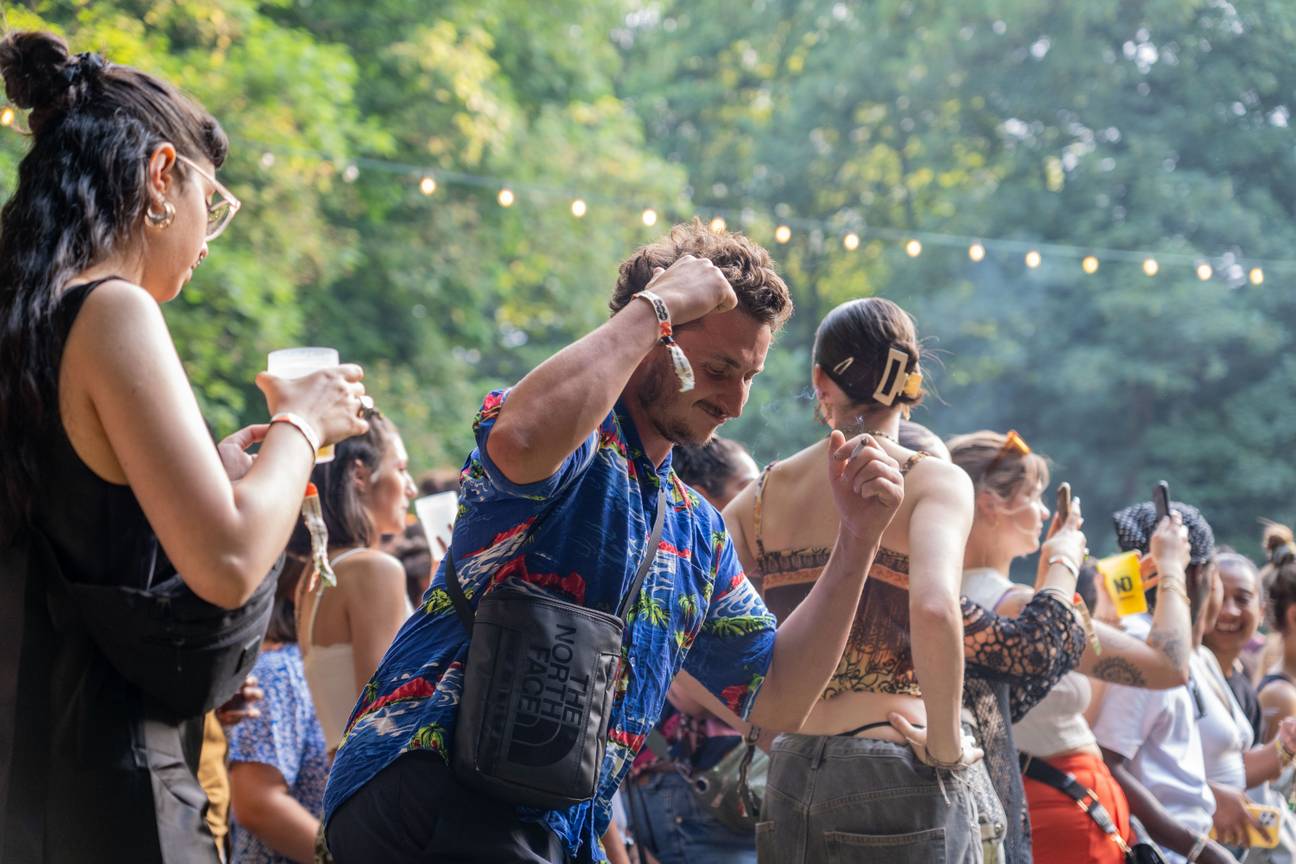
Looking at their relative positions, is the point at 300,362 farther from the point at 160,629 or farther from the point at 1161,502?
the point at 1161,502

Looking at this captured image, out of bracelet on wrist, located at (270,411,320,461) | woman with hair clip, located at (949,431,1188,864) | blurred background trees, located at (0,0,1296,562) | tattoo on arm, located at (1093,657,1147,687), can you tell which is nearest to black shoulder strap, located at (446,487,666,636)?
bracelet on wrist, located at (270,411,320,461)

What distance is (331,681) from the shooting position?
3.63 metres

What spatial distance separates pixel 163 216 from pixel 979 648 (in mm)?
2232

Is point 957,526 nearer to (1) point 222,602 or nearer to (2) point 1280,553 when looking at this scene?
(1) point 222,602

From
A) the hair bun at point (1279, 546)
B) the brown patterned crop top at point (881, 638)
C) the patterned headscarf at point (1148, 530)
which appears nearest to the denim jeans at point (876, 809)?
the brown patterned crop top at point (881, 638)

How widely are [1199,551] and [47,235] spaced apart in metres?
4.52

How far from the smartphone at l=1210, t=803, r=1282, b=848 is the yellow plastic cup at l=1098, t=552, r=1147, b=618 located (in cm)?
156

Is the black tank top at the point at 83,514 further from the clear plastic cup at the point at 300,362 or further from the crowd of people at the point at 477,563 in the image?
the clear plastic cup at the point at 300,362

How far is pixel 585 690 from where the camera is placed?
1.93 m

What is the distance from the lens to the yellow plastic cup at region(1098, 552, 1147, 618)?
14.0 feet

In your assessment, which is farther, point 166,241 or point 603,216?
point 603,216

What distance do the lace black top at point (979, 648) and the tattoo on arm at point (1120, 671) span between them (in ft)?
2.53

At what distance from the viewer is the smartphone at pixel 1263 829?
5.30m

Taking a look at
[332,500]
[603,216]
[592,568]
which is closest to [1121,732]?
[332,500]
